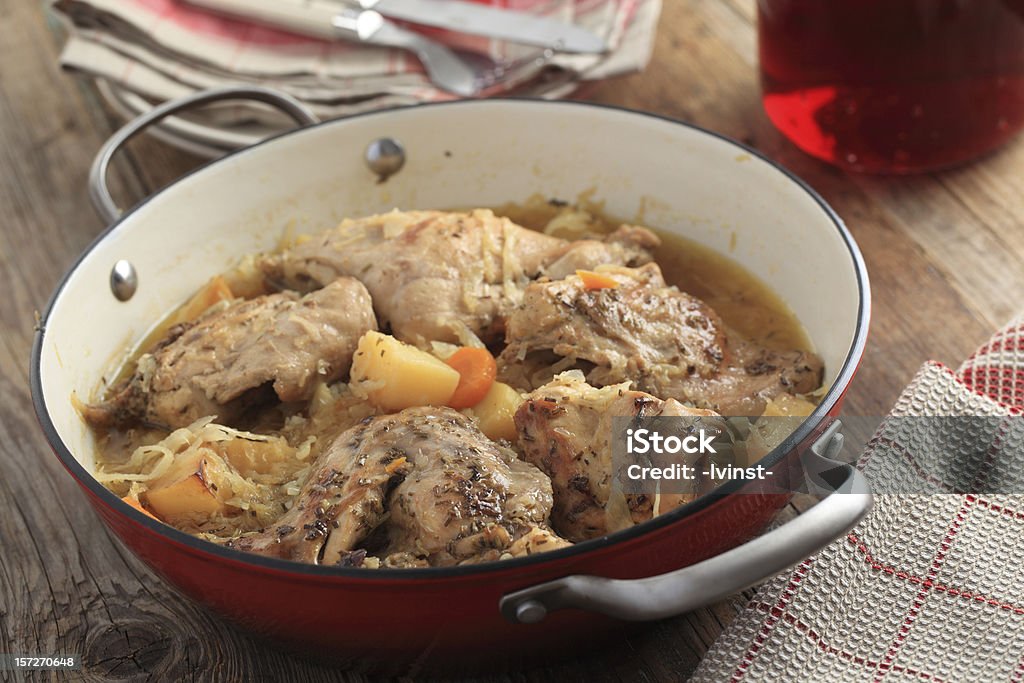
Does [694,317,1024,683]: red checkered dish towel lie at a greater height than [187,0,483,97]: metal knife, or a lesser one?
lesser

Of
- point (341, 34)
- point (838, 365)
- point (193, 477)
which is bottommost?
point (838, 365)

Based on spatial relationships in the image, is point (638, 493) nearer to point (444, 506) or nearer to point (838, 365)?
point (444, 506)

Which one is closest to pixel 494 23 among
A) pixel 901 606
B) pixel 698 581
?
pixel 901 606

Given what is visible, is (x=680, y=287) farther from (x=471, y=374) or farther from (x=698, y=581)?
(x=698, y=581)

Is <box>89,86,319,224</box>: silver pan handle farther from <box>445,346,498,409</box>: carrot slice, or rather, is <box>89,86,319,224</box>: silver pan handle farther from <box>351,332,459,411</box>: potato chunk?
<box>445,346,498,409</box>: carrot slice

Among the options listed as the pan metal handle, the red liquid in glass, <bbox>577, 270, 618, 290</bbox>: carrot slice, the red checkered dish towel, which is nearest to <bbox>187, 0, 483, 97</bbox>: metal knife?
the red liquid in glass

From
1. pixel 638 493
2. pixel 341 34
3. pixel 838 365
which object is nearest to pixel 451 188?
pixel 341 34

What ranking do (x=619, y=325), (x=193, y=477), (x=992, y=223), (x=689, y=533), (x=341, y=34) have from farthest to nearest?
(x=341, y=34), (x=992, y=223), (x=619, y=325), (x=193, y=477), (x=689, y=533)
